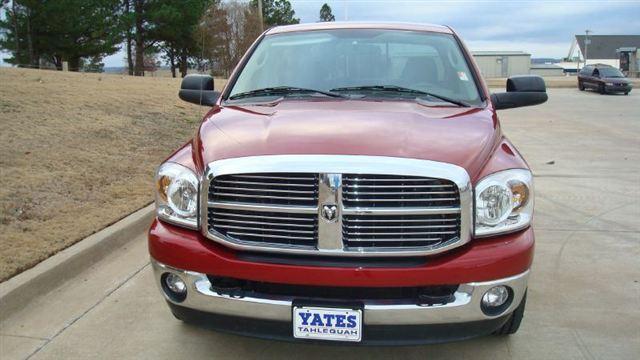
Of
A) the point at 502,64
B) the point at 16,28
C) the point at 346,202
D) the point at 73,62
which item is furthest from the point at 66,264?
the point at 502,64

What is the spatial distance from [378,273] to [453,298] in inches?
14.0

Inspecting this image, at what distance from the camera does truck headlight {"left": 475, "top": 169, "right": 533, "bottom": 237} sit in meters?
2.72

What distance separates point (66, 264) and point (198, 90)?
Answer: 1.61m

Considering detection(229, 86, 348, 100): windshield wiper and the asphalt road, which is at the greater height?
detection(229, 86, 348, 100): windshield wiper

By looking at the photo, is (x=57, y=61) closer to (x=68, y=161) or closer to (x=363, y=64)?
(x=68, y=161)

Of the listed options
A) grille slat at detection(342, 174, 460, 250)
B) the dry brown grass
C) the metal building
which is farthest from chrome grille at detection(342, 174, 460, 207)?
the metal building

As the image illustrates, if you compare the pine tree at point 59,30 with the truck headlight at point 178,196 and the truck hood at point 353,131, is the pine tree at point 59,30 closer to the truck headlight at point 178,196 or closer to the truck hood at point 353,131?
the truck hood at point 353,131

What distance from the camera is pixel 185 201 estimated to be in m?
2.89

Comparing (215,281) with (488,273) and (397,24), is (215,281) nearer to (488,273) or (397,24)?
(488,273)

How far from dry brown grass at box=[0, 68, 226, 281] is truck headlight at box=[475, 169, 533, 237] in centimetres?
316

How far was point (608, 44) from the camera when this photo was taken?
302 feet

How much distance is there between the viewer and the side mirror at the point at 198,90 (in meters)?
4.52

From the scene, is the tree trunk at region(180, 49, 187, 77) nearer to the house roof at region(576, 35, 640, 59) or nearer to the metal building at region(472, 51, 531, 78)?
the metal building at region(472, 51, 531, 78)

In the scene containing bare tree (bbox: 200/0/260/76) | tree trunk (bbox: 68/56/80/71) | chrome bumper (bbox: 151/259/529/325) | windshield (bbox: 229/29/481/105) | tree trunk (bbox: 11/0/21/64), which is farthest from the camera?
tree trunk (bbox: 68/56/80/71)
